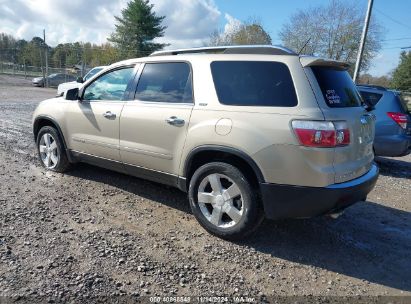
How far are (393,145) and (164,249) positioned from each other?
5.37 m

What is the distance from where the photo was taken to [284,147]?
3.31 meters

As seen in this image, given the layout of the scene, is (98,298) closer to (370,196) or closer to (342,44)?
(370,196)

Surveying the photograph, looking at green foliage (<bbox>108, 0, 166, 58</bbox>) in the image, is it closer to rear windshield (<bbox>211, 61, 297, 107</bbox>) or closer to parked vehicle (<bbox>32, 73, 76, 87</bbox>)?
parked vehicle (<bbox>32, 73, 76, 87</bbox>)

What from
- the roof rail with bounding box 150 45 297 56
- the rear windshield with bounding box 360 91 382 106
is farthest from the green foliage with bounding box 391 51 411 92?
the roof rail with bounding box 150 45 297 56

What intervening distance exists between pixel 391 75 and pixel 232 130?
5605cm

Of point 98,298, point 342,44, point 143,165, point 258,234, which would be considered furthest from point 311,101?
point 342,44

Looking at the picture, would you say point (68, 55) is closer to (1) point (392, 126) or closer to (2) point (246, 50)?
(1) point (392, 126)

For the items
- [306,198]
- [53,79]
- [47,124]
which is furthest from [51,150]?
[53,79]

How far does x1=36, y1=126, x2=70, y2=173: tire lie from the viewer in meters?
5.50

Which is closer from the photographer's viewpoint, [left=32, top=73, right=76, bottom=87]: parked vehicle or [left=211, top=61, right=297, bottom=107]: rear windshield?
[left=211, top=61, right=297, bottom=107]: rear windshield

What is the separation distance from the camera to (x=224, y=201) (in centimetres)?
378

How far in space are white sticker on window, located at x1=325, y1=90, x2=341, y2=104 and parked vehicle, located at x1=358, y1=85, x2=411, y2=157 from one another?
384 cm

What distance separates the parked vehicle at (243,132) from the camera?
3307mm

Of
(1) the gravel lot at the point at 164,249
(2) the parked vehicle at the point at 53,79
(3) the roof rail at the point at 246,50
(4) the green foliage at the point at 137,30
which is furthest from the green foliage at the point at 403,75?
(3) the roof rail at the point at 246,50
